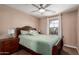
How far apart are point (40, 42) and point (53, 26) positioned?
1.28 feet

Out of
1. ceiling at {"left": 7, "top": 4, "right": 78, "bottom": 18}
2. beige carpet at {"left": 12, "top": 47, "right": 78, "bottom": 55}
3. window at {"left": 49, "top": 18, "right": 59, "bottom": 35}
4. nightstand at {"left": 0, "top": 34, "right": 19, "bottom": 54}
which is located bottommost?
beige carpet at {"left": 12, "top": 47, "right": 78, "bottom": 55}

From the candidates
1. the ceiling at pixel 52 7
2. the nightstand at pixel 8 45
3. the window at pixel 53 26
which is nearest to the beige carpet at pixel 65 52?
the nightstand at pixel 8 45

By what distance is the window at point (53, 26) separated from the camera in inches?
62.9

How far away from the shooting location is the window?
1597 millimetres

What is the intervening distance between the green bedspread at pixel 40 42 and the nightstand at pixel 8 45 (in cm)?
11

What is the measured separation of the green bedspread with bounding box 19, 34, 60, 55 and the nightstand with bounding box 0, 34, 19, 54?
0.35 ft

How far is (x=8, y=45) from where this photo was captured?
5.06ft

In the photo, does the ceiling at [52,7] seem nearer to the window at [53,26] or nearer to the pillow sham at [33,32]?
the window at [53,26]

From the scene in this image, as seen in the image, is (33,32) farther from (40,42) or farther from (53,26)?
(53,26)

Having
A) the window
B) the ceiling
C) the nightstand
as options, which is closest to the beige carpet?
the nightstand

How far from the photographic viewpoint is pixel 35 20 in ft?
5.40

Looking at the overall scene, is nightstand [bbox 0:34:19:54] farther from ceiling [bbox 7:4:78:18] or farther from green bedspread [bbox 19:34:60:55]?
ceiling [bbox 7:4:78:18]
